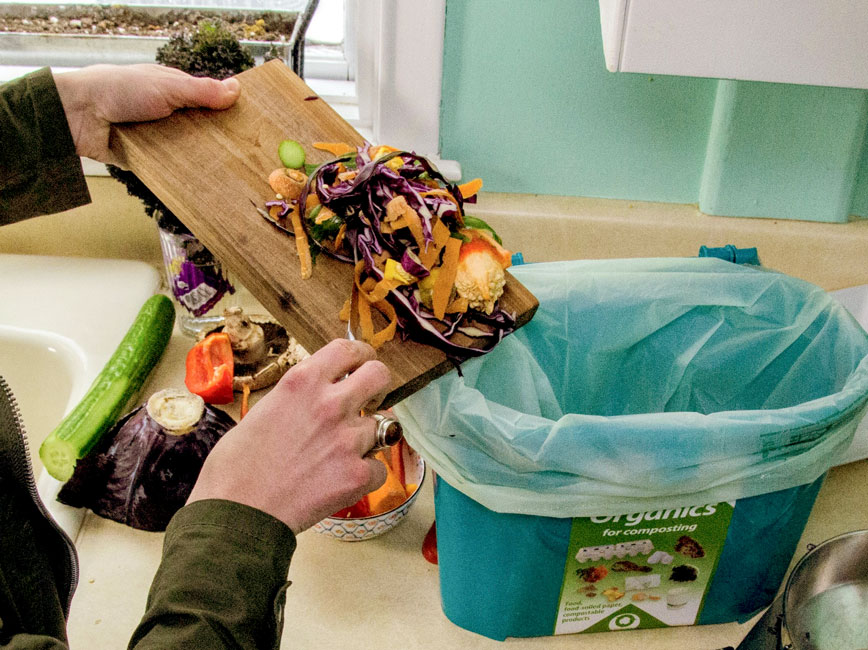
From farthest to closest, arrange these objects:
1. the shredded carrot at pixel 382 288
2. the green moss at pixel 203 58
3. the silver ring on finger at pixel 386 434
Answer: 1. the green moss at pixel 203 58
2. the shredded carrot at pixel 382 288
3. the silver ring on finger at pixel 386 434

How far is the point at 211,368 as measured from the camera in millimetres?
928

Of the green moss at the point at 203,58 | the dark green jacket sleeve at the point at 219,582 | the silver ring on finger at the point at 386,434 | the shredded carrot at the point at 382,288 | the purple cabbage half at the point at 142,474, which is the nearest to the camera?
the dark green jacket sleeve at the point at 219,582

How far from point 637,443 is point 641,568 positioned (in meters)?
0.16

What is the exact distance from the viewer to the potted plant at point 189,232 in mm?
900

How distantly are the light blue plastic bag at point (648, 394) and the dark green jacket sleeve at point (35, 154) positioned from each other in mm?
430

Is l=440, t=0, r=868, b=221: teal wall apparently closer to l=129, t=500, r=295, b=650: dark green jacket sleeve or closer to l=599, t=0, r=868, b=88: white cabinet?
l=599, t=0, r=868, b=88: white cabinet

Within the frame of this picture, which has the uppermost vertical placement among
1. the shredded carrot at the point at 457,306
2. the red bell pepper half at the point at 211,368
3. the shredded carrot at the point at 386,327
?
the shredded carrot at the point at 457,306

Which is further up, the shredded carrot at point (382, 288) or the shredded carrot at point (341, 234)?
the shredded carrot at point (341, 234)

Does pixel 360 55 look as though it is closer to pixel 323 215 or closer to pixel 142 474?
pixel 323 215

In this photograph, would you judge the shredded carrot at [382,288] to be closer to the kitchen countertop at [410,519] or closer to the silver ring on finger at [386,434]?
the silver ring on finger at [386,434]

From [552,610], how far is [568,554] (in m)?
0.08

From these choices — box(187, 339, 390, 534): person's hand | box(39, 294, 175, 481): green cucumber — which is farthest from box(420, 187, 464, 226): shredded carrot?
box(39, 294, 175, 481): green cucumber

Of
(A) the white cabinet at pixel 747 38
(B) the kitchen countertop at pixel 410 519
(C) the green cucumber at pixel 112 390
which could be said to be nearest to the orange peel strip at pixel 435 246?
(A) the white cabinet at pixel 747 38

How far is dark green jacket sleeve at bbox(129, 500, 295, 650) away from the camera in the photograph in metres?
0.44
